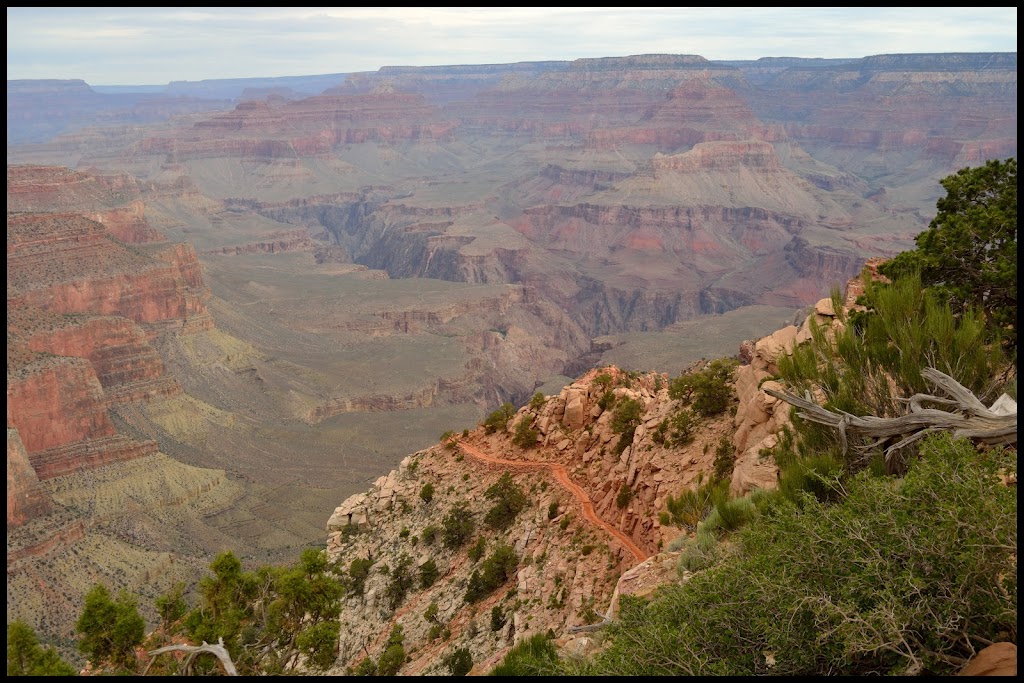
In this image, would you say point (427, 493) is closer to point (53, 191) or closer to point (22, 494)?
point (22, 494)

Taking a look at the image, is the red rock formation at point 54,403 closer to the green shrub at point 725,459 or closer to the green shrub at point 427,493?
the green shrub at point 427,493

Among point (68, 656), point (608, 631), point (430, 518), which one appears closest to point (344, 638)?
point (430, 518)

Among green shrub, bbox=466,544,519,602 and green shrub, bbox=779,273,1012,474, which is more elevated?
green shrub, bbox=779,273,1012,474

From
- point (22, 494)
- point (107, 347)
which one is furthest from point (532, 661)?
point (107, 347)

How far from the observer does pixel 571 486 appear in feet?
70.8

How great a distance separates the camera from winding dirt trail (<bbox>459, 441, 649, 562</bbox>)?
17.9 metres

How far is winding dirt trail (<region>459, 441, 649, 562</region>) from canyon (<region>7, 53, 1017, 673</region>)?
0.42ft

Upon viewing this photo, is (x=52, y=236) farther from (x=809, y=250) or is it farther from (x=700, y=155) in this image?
(x=700, y=155)

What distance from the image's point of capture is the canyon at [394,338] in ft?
74.7

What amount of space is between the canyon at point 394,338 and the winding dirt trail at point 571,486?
13cm

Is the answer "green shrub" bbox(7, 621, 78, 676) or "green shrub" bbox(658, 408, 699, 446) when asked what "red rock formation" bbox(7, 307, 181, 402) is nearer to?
"green shrub" bbox(7, 621, 78, 676)

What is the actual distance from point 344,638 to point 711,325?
274 feet

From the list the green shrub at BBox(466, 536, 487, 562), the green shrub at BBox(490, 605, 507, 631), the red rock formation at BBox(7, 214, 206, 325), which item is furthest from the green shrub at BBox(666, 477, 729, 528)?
the red rock formation at BBox(7, 214, 206, 325)

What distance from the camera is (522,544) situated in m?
20.5
